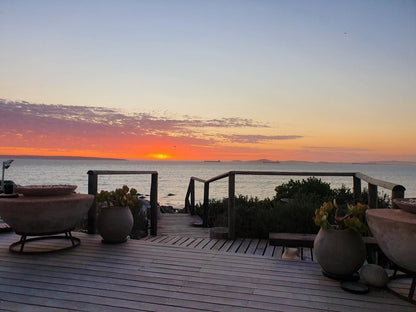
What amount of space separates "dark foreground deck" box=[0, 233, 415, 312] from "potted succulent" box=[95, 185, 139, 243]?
38cm

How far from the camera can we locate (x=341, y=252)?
2.93 m

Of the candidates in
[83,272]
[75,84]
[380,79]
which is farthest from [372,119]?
[83,272]

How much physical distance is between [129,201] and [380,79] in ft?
28.4

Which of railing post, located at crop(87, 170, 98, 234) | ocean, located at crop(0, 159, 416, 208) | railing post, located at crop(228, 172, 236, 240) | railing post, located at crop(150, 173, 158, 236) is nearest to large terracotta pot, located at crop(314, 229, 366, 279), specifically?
railing post, located at crop(228, 172, 236, 240)

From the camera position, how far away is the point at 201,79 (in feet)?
34.1

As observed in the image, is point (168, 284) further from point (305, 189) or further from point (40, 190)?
point (305, 189)

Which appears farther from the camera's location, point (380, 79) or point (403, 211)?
point (380, 79)

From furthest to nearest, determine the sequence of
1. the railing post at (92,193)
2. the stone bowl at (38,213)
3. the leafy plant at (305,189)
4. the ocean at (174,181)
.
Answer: the ocean at (174,181)
the leafy plant at (305,189)
the railing post at (92,193)
the stone bowl at (38,213)

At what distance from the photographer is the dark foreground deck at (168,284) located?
238cm

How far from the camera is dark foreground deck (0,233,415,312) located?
2381 mm

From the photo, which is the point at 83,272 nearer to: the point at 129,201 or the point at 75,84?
the point at 129,201

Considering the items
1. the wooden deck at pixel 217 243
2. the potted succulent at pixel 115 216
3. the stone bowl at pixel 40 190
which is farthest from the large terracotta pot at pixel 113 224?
the stone bowl at pixel 40 190

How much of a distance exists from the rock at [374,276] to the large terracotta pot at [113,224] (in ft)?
9.85

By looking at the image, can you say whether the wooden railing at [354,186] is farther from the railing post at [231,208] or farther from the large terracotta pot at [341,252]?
the large terracotta pot at [341,252]
